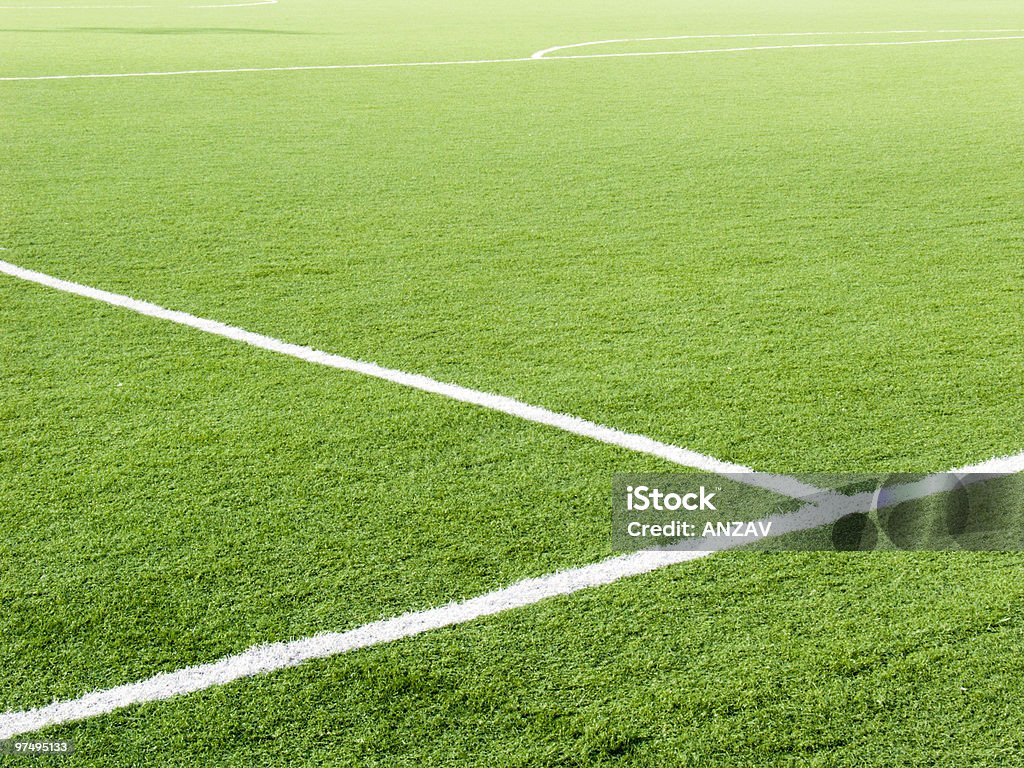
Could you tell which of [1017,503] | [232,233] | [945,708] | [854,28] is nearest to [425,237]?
[232,233]

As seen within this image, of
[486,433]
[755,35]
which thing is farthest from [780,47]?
[486,433]

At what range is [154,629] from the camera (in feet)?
8.31

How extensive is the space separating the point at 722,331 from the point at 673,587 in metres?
1.84

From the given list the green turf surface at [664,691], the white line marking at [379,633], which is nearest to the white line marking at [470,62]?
the white line marking at [379,633]

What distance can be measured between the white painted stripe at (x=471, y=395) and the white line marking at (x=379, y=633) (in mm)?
192

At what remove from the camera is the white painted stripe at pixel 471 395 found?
10.6 ft

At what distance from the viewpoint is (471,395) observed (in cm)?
379

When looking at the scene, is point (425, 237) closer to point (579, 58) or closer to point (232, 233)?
point (232, 233)

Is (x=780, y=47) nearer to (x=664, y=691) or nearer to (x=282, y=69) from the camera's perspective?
(x=282, y=69)

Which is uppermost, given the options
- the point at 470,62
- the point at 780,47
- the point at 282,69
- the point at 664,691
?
the point at 282,69

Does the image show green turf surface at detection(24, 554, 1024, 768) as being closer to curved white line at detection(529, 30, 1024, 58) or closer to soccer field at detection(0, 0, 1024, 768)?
soccer field at detection(0, 0, 1024, 768)

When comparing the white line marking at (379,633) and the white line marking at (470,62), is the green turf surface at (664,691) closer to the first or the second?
A: the white line marking at (379,633)

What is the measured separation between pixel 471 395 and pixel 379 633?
1363mm

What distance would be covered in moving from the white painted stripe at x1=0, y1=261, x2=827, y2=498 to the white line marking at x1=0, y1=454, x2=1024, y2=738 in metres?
0.19
